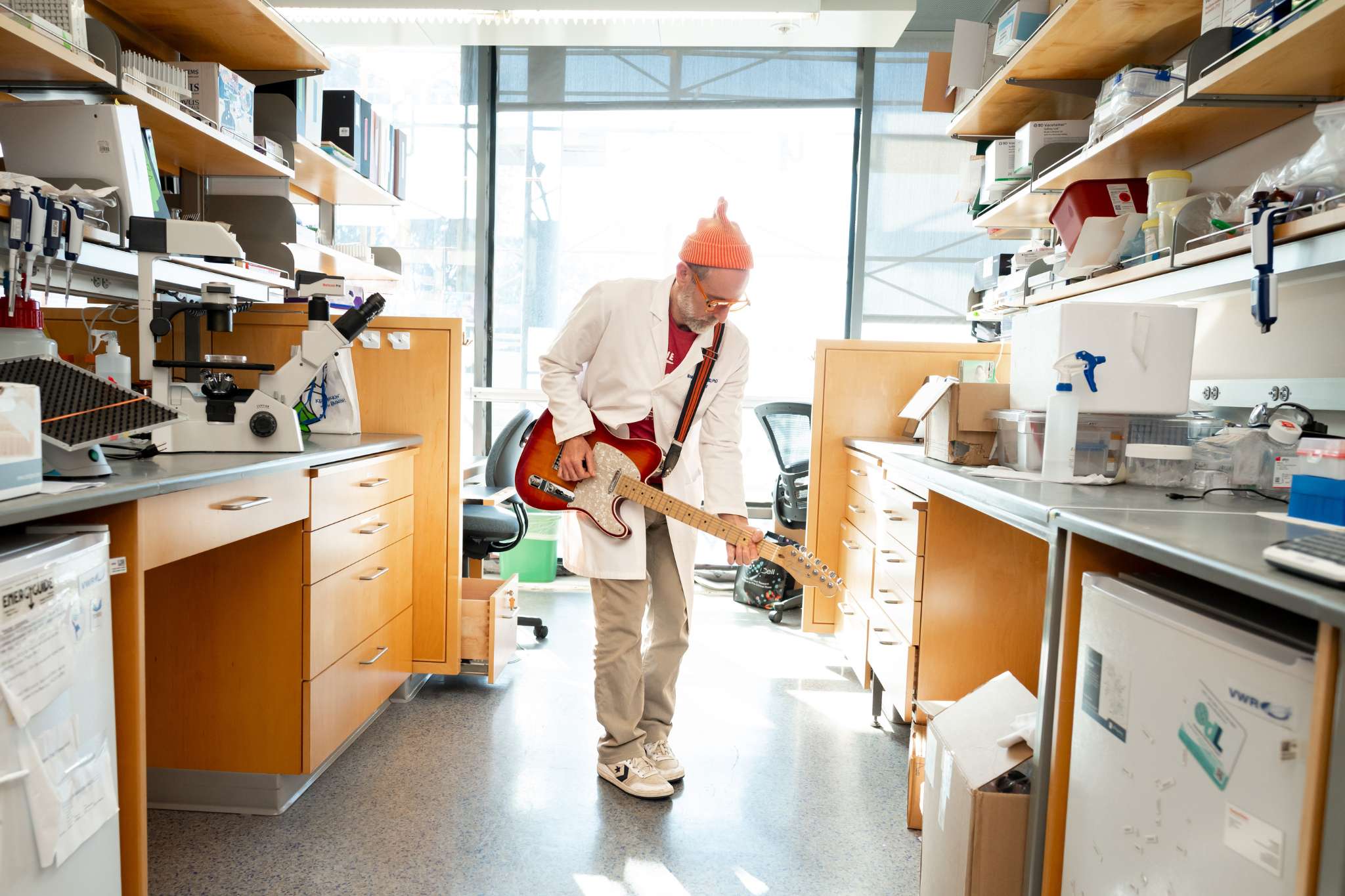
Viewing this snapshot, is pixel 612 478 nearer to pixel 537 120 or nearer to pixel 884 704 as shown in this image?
pixel 884 704

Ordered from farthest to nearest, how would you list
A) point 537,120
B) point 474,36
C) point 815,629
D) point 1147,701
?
point 537,120 < point 474,36 < point 815,629 < point 1147,701

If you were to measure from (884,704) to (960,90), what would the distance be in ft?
7.56

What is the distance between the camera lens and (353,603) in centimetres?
236

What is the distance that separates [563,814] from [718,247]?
4.78 feet

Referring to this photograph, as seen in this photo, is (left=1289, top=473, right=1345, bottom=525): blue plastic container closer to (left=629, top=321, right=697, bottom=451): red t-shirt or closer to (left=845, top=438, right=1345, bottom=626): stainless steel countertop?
(left=845, top=438, right=1345, bottom=626): stainless steel countertop

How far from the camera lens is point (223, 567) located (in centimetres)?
208

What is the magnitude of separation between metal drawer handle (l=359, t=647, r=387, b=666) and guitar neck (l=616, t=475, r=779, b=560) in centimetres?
94

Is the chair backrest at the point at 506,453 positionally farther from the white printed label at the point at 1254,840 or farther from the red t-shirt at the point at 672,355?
the white printed label at the point at 1254,840

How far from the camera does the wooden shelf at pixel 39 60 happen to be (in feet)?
5.68

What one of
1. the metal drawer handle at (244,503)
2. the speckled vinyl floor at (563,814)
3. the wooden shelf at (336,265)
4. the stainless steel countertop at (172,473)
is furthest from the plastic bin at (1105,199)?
the wooden shelf at (336,265)

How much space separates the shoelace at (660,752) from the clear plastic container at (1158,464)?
1380 mm

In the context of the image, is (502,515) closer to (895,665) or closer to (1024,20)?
(895,665)

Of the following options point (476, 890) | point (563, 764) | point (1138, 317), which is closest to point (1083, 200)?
point (1138, 317)

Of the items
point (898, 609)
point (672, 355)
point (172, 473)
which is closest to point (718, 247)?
point (672, 355)
